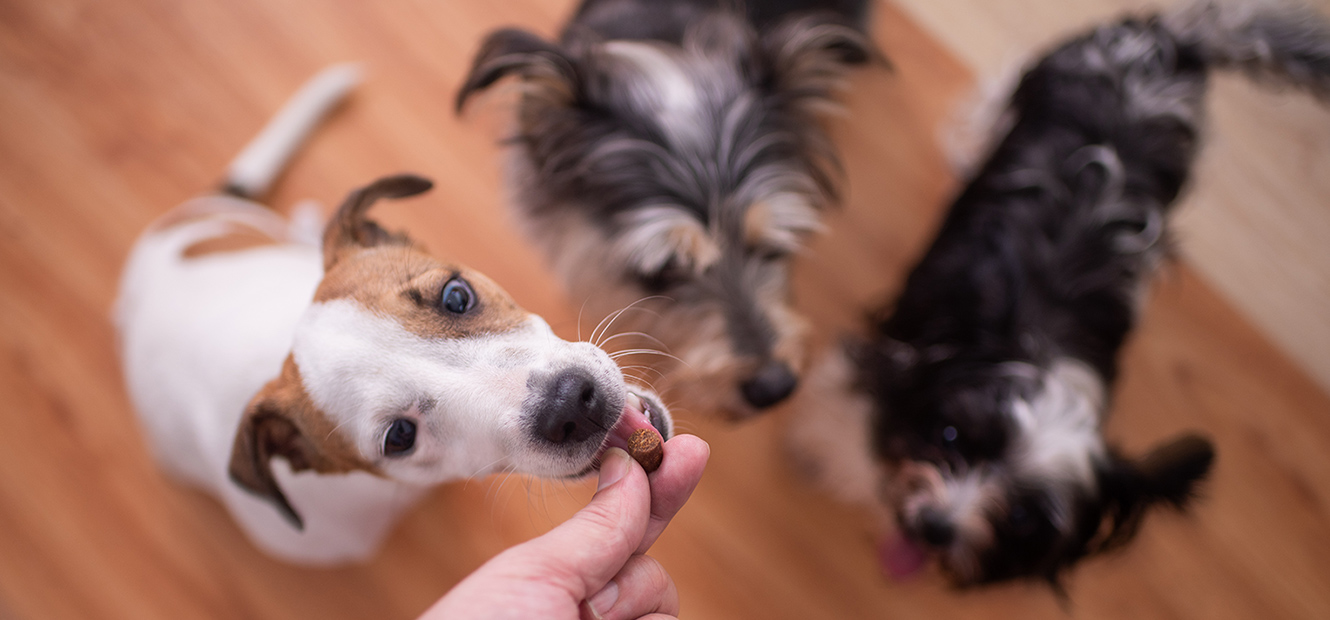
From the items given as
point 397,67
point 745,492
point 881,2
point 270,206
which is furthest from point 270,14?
point 745,492

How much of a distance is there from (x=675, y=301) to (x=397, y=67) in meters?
1.81

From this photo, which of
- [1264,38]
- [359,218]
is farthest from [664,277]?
[1264,38]

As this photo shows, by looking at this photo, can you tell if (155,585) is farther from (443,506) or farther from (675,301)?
(675,301)

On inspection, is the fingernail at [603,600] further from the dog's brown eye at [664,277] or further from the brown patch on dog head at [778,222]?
the brown patch on dog head at [778,222]

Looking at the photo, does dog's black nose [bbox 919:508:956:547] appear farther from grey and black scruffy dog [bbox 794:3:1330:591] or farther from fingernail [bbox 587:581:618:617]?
fingernail [bbox 587:581:618:617]

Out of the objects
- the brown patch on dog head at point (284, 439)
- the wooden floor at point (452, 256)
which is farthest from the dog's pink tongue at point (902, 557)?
the brown patch on dog head at point (284, 439)

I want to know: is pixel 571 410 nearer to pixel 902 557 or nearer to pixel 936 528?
pixel 936 528

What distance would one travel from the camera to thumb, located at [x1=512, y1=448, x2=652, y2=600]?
103cm

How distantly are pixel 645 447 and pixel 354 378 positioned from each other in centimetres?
54

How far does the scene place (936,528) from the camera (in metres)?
1.76

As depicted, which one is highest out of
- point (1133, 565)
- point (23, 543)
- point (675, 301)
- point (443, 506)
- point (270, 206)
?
point (270, 206)

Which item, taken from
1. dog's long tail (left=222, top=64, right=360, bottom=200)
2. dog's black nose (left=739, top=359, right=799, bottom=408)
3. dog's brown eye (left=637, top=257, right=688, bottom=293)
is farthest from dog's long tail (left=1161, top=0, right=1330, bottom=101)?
dog's long tail (left=222, top=64, right=360, bottom=200)

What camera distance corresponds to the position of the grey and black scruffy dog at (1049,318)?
166cm

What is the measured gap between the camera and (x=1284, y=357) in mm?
2656
